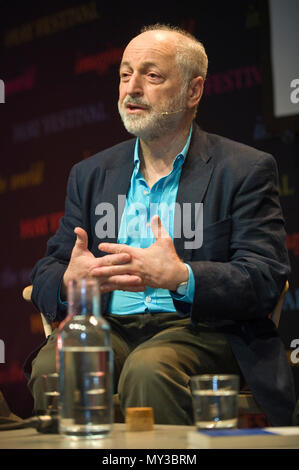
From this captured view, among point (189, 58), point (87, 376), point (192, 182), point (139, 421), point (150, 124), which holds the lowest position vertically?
point (139, 421)

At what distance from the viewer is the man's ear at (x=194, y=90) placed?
253 cm

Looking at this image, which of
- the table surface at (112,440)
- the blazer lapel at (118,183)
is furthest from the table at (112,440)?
the blazer lapel at (118,183)

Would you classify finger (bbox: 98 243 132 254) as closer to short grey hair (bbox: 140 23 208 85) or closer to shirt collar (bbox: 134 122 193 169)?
shirt collar (bbox: 134 122 193 169)

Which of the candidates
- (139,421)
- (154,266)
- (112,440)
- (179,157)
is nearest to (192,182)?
(179,157)

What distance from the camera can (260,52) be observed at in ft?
10.9

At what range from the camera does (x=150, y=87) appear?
2.42 metres

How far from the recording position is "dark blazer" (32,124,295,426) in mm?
1949

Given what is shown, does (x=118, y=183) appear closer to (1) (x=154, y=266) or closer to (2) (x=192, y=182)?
(2) (x=192, y=182)

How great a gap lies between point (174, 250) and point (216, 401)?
0.74 metres

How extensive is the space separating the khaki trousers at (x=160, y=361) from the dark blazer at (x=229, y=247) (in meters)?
0.06

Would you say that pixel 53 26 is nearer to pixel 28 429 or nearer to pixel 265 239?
pixel 265 239

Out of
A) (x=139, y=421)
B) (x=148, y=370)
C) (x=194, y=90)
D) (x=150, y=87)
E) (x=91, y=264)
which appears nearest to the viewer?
A: (x=139, y=421)

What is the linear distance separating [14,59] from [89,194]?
241 cm
